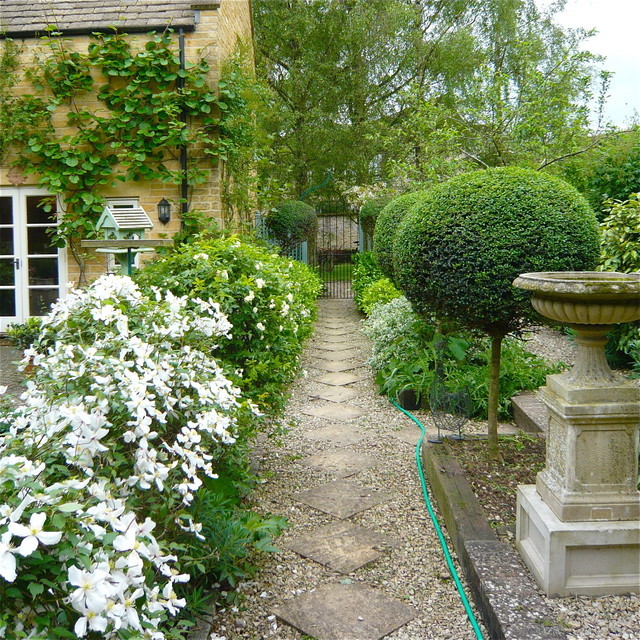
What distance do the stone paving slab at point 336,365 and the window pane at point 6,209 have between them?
4762 millimetres

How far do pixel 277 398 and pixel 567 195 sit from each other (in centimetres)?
230

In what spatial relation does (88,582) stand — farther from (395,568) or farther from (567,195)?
(567,195)

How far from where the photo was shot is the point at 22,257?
28.7 feet

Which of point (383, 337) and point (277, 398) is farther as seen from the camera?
point (383, 337)

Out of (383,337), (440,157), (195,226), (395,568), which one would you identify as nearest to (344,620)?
(395,568)

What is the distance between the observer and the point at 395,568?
3064mm

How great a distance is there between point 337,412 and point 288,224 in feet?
27.5

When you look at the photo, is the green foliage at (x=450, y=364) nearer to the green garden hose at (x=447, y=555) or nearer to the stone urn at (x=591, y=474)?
the green garden hose at (x=447, y=555)

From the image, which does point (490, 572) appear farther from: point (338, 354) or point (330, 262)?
point (330, 262)

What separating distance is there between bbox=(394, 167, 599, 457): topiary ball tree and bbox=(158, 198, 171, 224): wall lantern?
191 inches

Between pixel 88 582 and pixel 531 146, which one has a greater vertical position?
pixel 531 146

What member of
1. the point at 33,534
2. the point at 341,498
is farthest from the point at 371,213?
the point at 33,534

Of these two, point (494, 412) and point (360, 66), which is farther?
point (360, 66)

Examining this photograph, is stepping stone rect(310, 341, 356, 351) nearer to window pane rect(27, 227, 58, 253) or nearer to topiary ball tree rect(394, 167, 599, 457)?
window pane rect(27, 227, 58, 253)
